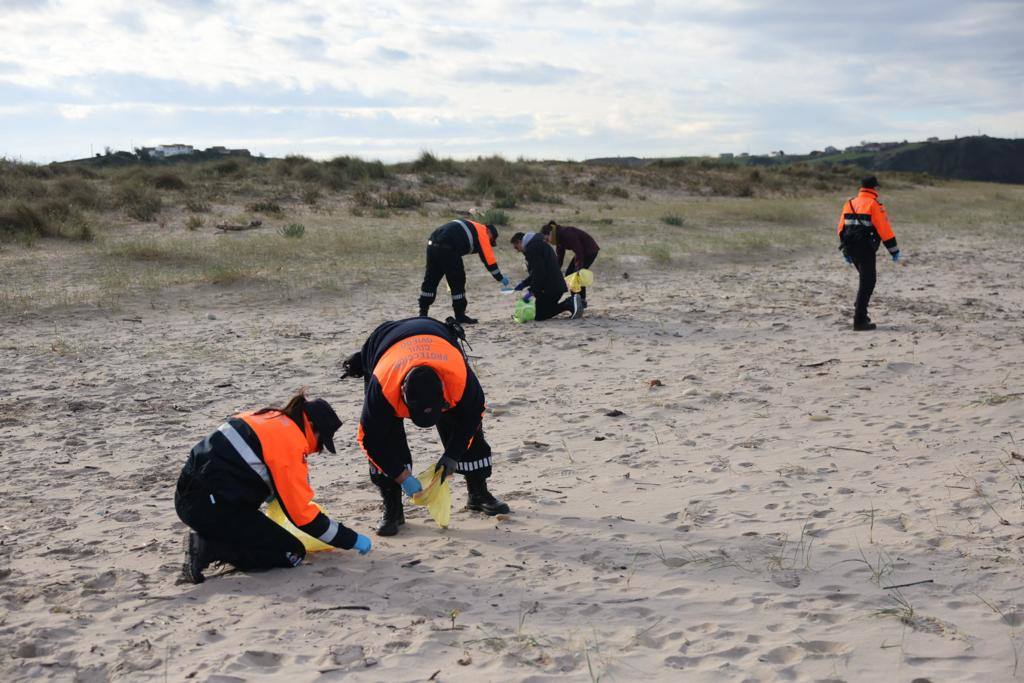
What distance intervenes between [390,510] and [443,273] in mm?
6346

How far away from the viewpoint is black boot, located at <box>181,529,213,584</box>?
4645mm

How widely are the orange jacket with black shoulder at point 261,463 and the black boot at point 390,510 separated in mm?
706

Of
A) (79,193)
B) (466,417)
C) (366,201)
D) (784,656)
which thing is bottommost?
(784,656)

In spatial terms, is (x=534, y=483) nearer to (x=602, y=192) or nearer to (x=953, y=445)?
(x=953, y=445)

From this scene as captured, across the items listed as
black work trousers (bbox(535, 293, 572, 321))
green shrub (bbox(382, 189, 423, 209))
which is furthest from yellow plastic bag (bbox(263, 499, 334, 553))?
green shrub (bbox(382, 189, 423, 209))

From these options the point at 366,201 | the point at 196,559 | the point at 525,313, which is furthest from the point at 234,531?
the point at 366,201

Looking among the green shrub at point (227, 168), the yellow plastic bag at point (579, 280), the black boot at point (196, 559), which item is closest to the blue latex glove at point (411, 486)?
the black boot at point (196, 559)

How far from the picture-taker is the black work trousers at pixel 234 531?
182 inches

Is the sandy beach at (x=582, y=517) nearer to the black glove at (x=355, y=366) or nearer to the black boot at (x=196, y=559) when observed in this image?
the black boot at (x=196, y=559)

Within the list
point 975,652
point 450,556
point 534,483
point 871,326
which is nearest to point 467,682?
point 450,556

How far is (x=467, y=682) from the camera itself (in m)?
3.71

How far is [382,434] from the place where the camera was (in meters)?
4.84

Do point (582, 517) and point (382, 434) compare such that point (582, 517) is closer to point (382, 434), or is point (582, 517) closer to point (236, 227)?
point (382, 434)

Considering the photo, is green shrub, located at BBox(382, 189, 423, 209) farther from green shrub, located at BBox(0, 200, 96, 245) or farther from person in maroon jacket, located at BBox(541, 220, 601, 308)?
person in maroon jacket, located at BBox(541, 220, 601, 308)
